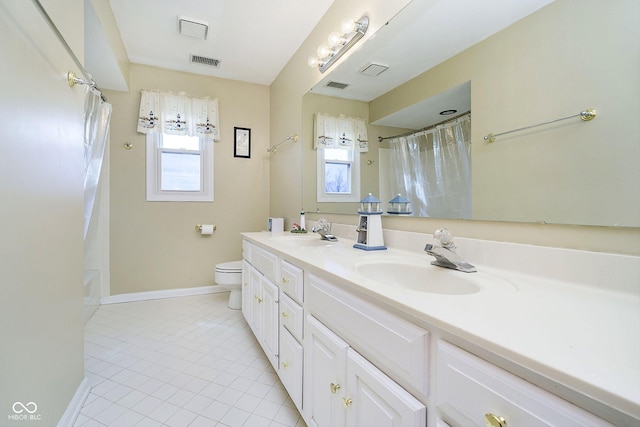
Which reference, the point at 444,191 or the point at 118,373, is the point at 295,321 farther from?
the point at 118,373

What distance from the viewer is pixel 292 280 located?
131cm

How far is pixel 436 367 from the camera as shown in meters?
0.59

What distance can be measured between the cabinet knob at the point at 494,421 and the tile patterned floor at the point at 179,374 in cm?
109

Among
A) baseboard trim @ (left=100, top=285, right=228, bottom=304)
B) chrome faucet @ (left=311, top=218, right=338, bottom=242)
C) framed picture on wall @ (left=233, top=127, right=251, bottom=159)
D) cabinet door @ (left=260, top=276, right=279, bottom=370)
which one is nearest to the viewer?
cabinet door @ (left=260, top=276, right=279, bottom=370)

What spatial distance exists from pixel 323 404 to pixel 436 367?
61 cm

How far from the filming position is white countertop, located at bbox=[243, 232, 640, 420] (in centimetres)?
37

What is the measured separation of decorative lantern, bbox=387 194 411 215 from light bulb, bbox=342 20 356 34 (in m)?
Answer: 1.07

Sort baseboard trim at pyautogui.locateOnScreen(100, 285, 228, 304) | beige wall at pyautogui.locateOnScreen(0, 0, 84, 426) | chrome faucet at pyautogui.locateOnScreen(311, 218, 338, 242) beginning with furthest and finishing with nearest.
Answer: baseboard trim at pyautogui.locateOnScreen(100, 285, 228, 304), chrome faucet at pyautogui.locateOnScreen(311, 218, 338, 242), beige wall at pyautogui.locateOnScreen(0, 0, 84, 426)

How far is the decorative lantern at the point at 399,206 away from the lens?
4.73 feet

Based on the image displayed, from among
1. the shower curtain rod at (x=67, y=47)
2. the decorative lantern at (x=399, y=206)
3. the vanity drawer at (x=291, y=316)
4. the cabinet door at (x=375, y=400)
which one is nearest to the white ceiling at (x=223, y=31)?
the shower curtain rod at (x=67, y=47)

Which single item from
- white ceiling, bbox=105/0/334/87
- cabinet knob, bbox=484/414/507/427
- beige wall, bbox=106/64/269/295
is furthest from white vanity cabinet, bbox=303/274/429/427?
beige wall, bbox=106/64/269/295

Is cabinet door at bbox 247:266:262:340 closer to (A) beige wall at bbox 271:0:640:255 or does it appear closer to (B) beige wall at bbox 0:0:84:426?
(B) beige wall at bbox 0:0:84:426

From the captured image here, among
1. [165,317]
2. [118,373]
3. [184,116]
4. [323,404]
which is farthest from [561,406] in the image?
[184,116]

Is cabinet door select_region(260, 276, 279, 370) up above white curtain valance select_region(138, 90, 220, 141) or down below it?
Result: below
